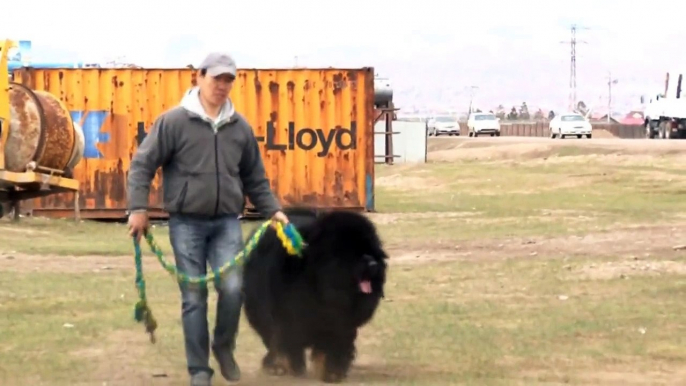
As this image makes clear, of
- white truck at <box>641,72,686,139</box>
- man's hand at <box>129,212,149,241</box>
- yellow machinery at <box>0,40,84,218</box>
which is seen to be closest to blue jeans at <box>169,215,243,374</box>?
man's hand at <box>129,212,149,241</box>

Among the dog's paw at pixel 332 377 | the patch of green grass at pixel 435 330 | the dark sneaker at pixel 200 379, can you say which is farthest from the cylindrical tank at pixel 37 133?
the dark sneaker at pixel 200 379

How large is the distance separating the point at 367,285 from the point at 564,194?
23755 millimetres

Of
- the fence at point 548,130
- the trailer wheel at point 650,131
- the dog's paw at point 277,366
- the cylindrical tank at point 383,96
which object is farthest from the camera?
the fence at point 548,130

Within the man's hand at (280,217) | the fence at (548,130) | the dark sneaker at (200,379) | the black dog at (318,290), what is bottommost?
the fence at (548,130)

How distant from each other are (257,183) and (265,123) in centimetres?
1663

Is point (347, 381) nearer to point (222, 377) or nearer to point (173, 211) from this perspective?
point (222, 377)

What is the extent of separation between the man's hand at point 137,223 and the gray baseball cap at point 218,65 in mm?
891

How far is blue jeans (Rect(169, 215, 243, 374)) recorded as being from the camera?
27.3 feet

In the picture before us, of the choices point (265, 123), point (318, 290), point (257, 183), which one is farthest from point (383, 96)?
point (318, 290)

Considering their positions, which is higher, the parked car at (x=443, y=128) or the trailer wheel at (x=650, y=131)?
the trailer wheel at (x=650, y=131)

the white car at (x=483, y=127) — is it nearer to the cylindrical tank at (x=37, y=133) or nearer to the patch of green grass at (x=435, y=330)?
the patch of green grass at (x=435, y=330)

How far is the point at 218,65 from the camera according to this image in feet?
26.5

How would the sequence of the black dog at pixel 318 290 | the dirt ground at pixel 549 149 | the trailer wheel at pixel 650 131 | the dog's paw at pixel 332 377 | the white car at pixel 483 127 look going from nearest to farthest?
the black dog at pixel 318 290 → the dog's paw at pixel 332 377 → the dirt ground at pixel 549 149 → the trailer wheel at pixel 650 131 → the white car at pixel 483 127

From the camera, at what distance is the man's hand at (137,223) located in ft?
26.9
